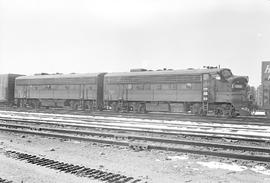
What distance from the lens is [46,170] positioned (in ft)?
24.4

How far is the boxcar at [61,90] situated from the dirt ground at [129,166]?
18.1 metres

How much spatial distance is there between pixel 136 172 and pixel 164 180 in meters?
0.85

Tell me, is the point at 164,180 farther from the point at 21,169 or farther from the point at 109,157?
the point at 21,169

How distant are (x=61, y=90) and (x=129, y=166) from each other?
24.1m

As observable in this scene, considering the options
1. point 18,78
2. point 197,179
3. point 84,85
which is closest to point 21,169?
point 197,179

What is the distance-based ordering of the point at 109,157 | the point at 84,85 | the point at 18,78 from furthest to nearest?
the point at 18,78, the point at 84,85, the point at 109,157

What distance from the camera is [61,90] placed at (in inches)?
1220

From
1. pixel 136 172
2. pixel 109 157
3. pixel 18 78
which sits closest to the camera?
pixel 136 172

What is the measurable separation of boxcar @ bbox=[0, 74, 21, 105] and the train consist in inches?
48.5

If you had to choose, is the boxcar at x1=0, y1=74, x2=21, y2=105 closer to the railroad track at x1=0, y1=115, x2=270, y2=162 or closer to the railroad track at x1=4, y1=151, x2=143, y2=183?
the railroad track at x1=0, y1=115, x2=270, y2=162

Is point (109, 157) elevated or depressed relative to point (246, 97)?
depressed

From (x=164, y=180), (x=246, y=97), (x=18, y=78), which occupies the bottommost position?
(x=164, y=180)

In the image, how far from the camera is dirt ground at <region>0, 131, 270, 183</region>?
22.3ft

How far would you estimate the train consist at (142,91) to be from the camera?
71.9ft
